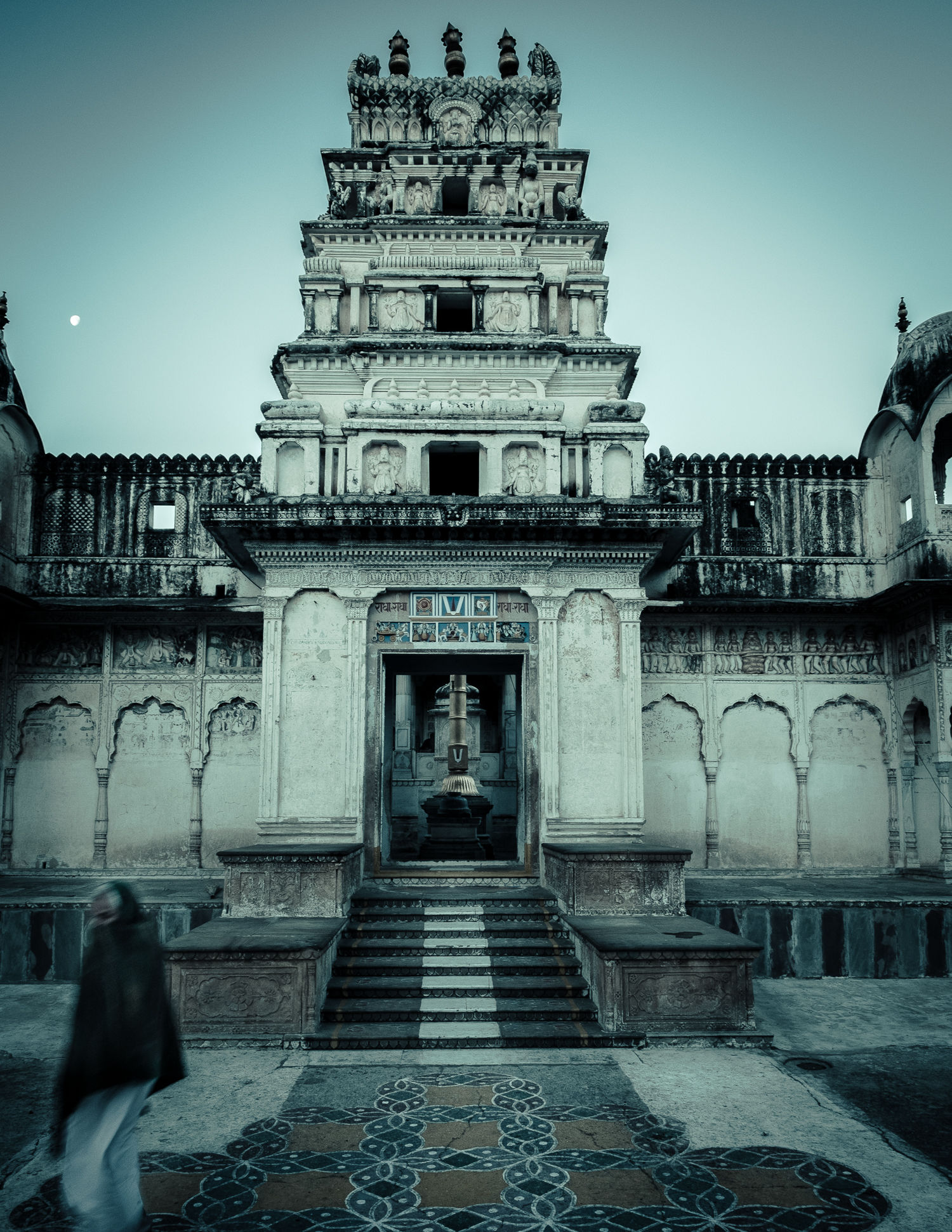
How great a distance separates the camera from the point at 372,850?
13.4 metres

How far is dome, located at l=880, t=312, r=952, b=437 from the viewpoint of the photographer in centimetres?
1692

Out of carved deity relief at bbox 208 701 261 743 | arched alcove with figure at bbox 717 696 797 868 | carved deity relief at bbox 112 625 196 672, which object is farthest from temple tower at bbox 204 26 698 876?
arched alcove with figure at bbox 717 696 797 868

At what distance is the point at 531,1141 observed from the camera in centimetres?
675

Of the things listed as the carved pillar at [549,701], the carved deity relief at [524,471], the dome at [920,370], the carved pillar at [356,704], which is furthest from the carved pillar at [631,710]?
the dome at [920,370]

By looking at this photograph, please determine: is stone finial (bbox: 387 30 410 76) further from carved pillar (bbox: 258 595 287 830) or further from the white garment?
the white garment

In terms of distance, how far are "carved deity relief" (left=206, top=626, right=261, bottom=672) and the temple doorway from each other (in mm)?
3605

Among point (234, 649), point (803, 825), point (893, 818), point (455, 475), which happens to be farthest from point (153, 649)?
point (893, 818)

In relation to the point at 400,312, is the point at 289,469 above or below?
below

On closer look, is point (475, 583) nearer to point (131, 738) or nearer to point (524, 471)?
point (524, 471)

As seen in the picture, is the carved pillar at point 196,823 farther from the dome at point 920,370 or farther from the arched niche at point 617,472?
the dome at point 920,370

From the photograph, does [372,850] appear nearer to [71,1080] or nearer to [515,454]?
[515,454]

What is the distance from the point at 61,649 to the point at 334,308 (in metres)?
7.83

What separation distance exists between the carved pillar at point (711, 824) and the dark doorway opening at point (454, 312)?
28.7 feet

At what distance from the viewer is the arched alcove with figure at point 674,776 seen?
57.3 ft
